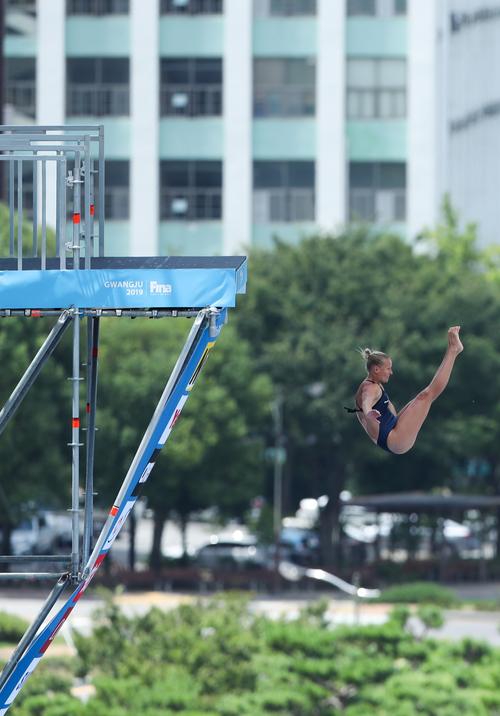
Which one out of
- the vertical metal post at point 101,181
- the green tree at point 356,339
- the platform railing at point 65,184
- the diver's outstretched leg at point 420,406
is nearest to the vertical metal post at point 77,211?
the platform railing at point 65,184

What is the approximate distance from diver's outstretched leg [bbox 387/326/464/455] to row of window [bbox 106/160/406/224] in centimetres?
8421

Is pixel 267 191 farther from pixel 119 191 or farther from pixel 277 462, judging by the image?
pixel 277 462

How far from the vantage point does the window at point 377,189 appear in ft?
316

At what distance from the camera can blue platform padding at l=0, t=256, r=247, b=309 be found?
13.2m

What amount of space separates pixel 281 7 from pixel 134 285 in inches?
3369

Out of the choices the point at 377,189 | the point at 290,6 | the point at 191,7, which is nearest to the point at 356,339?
the point at 377,189

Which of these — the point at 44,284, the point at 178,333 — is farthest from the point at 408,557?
the point at 44,284

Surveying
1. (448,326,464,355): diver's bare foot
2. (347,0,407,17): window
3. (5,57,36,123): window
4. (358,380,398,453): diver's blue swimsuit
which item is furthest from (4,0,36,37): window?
(448,326,464,355): diver's bare foot

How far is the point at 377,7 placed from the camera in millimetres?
97062

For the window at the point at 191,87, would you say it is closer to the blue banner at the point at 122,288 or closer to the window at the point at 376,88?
the window at the point at 376,88

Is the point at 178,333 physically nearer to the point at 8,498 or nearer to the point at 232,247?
the point at 8,498

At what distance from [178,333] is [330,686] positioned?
127 feet

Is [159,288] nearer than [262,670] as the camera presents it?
Yes

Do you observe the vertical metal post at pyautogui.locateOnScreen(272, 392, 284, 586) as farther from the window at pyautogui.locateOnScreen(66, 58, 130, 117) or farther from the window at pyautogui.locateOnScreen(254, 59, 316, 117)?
the window at pyautogui.locateOnScreen(66, 58, 130, 117)
